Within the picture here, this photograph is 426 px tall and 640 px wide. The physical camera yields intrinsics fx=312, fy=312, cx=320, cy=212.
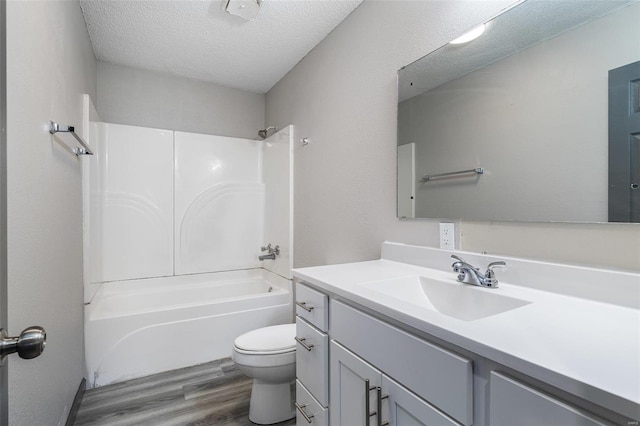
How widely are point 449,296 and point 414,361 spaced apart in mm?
435

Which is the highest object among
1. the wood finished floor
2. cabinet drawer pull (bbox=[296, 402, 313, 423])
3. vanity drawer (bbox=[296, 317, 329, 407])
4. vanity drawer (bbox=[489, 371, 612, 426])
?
vanity drawer (bbox=[489, 371, 612, 426])

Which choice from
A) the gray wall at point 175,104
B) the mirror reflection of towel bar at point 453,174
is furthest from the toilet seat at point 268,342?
the gray wall at point 175,104

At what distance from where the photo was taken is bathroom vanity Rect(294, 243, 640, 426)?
54cm

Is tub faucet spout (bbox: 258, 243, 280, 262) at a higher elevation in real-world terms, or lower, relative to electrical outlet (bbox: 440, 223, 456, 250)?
lower

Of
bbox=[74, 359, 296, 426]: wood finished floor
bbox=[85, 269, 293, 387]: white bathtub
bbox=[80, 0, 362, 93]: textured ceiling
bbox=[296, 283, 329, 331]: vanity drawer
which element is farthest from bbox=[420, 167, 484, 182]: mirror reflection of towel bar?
bbox=[85, 269, 293, 387]: white bathtub

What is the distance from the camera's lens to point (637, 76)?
864 mm

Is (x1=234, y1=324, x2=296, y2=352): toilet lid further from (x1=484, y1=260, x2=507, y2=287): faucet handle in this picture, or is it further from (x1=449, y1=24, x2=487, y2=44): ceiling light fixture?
(x1=449, y1=24, x2=487, y2=44): ceiling light fixture

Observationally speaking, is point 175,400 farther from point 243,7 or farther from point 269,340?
point 243,7

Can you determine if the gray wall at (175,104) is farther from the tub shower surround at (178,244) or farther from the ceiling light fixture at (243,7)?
the ceiling light fixture at (243,7)

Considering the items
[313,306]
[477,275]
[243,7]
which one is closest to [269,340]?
[313,306]

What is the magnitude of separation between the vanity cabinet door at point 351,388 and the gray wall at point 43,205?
97 centimetres

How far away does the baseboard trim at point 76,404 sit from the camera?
5.41 ft

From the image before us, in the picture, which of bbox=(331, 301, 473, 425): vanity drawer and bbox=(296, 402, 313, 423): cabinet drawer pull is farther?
bbox=(296, 402, 313, 423): cabinet drawer pull

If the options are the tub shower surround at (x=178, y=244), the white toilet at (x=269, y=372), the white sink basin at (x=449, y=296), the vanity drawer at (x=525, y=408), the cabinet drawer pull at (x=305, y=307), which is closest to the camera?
the vanity drawer at (x=525, y=408)
